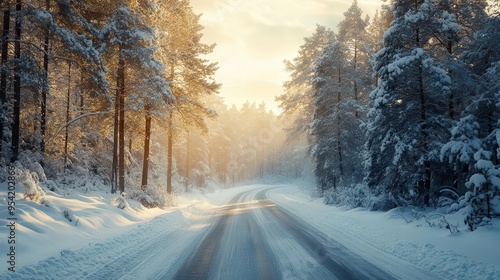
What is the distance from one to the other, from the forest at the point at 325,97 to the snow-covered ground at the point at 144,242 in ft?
4.59

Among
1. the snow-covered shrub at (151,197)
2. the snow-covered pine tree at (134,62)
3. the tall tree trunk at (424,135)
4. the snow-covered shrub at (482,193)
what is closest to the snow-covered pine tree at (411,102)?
the tall tree trunk at (424,135)

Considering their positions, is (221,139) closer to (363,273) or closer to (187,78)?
(187,78)

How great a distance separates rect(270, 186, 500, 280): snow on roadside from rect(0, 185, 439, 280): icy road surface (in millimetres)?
261

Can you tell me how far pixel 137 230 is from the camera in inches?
391

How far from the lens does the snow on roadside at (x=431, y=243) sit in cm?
578

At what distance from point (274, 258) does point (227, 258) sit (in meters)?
1.16

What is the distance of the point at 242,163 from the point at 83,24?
72.4 meters

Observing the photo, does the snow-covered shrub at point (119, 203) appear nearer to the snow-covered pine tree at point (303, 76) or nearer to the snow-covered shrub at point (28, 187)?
the snow-covered shrub at point (28, 187)

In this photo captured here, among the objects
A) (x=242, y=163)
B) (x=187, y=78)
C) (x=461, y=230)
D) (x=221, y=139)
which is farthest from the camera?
(x=242, y=163)

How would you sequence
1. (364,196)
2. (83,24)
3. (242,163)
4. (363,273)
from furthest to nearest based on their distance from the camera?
(242,163) < (364,196) < (83,24) < (363,273)

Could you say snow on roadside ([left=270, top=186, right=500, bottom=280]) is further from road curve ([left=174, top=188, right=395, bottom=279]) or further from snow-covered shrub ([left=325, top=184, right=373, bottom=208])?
snow-covered shrub ([left=325, top=184, right=373, bottom=208])

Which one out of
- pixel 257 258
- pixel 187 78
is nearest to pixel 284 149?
pixel 187 78

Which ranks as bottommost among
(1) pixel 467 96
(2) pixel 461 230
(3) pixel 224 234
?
(3) pixel 224 234

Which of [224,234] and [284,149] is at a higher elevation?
[284,149]
